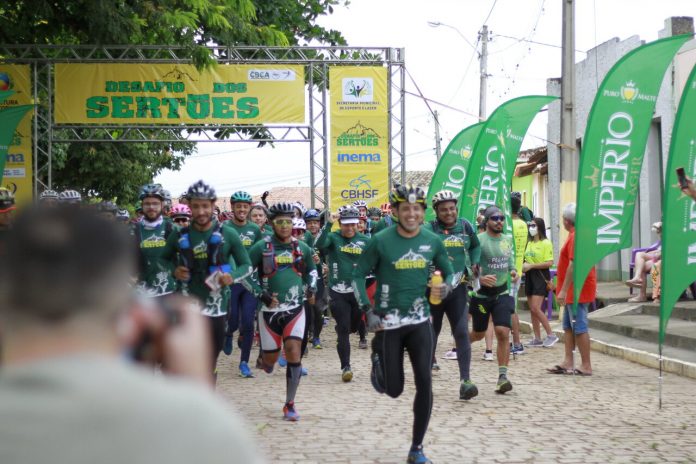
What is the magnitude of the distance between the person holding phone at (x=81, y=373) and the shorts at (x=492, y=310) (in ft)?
34.6

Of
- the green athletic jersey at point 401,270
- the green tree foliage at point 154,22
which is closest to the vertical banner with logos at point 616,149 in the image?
A: the green athletic jersey at point 401,270

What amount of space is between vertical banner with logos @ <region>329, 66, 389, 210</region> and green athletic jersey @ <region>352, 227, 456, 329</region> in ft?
48.2

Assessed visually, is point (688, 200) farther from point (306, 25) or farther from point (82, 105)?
point (306, 25)

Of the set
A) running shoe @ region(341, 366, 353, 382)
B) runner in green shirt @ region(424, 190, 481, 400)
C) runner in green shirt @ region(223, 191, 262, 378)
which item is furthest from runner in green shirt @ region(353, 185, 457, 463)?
runner in green shirt @ region(223, 191, 262, 378)

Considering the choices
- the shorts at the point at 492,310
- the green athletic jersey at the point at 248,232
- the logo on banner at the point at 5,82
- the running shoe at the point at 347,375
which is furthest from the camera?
the logo on banner at the point at 5,82

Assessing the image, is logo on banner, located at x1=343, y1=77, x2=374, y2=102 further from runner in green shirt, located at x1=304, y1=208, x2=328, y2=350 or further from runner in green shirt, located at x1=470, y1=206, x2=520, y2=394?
runner in green shirt, located at x1=470, y1=206, x2=520, y2=394

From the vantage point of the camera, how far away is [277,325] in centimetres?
1077

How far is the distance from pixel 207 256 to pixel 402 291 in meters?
1.83

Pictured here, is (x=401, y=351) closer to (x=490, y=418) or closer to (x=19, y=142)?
(x=490, y=418)

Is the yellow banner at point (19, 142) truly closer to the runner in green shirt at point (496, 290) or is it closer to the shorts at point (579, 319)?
the runner in green shirt at point (496, 290)

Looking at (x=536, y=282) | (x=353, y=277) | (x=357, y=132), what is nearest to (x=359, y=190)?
(x=357, y=132)

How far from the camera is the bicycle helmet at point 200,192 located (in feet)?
30.8

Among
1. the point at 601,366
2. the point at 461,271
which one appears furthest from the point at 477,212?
the point at 461,271

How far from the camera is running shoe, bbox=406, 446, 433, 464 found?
26.7ft
